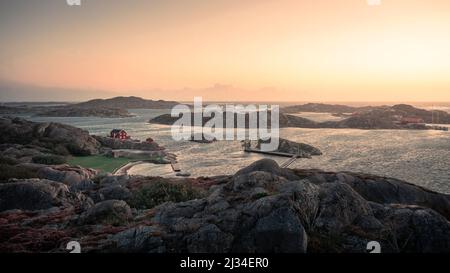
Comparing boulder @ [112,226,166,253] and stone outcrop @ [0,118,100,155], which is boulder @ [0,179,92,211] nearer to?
boulder @ [112,226,166,253]

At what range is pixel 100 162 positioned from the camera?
193 feet

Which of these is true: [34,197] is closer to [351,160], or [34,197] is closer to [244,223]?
[244,223]

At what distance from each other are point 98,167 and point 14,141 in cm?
2391

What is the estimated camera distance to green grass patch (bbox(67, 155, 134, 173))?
53.6 m

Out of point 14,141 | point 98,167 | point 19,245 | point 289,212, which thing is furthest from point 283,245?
point 14,141

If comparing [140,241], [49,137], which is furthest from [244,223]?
[49,137]

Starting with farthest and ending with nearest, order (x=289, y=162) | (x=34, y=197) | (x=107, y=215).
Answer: (x=289, y=162)
(x=34, y=197)
(x=107, y=215)

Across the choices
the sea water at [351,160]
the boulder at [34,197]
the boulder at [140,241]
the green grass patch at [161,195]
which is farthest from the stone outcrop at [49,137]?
the boulder at [140,241]

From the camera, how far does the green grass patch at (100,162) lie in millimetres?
53594

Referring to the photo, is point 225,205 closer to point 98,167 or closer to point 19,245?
point 19,245

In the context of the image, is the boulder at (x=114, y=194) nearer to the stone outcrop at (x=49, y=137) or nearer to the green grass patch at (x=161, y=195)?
the green grass patch at (x=161, y=195)

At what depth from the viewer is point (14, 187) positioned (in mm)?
23141

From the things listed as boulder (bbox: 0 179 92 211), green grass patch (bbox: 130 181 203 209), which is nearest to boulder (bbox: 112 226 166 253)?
green grass patch (bbox: 130 181 203 209)
